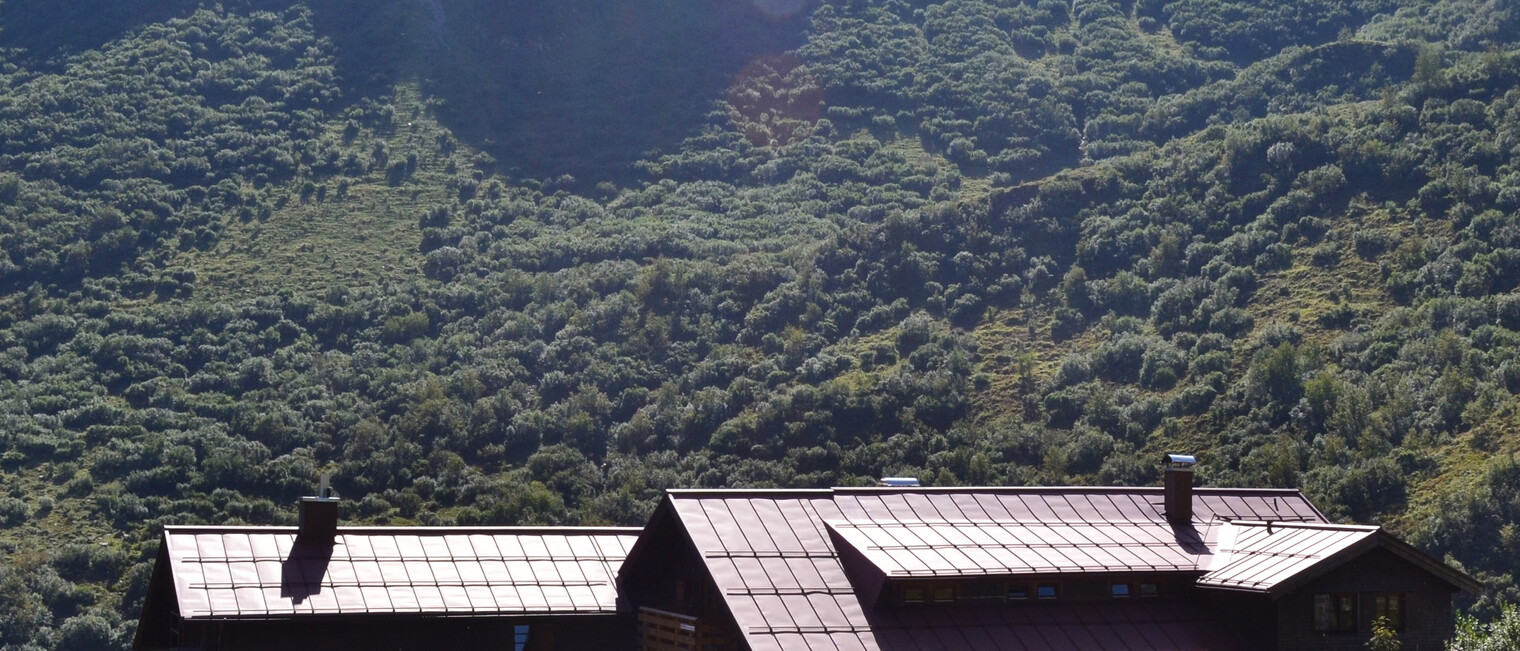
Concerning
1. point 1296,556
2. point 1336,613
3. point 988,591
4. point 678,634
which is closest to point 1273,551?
point 1296,556

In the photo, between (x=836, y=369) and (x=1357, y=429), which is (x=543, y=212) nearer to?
(x=836, y=369)

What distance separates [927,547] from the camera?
91.4 feet

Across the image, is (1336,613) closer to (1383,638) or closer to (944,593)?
(1383,638)

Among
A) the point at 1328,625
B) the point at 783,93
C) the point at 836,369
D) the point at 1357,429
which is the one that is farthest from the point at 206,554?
the point at 783,93

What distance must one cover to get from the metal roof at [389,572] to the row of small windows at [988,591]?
5681 mm

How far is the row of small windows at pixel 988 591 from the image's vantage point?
87.9ft

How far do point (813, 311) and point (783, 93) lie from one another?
38.9m

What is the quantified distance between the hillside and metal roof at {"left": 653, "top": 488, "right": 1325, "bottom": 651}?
23358 mm

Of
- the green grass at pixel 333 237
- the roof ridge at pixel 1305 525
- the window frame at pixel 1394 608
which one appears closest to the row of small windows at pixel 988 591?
the roof ridge at pixel 1305 525

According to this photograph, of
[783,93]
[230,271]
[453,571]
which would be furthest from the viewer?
[783,93]

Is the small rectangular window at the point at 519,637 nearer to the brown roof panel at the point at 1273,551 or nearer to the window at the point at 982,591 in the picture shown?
the window at the point at 982,591

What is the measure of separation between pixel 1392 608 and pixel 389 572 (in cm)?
1608

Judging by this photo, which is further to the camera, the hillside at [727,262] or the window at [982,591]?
the hillside at [727,262]

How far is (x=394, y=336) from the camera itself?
83312 mm
